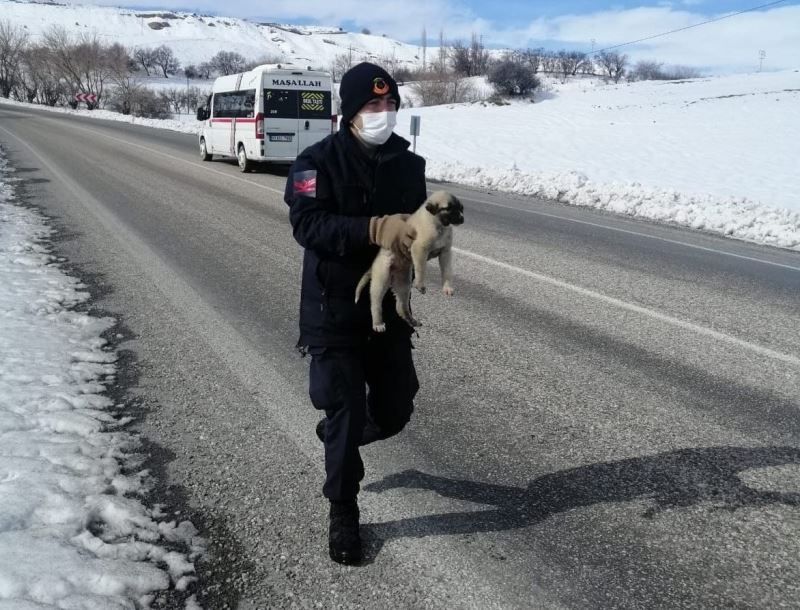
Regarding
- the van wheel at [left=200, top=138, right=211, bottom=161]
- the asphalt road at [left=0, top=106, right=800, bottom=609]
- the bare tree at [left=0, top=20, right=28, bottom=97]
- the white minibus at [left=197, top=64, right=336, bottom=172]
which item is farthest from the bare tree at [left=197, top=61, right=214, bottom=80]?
the asphalt road at [left=0, top=106, right=800, bottom=609]

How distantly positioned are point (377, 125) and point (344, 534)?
64.9 inches

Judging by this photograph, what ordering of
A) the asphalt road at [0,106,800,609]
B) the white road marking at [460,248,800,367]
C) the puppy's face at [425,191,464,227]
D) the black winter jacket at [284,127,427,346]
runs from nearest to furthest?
the puppy's face at [425,191,464,227]
the black winter jacket at [284,127,427,346]
the asphalt road at [0,106,800,609]
the white road marking at [460,248,800,367]

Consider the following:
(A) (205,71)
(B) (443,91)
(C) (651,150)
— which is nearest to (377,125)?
(C) (651,150)

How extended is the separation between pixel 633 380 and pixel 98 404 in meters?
3.55

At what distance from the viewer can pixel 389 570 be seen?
8.95 ft

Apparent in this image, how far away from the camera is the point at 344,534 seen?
2.76 m

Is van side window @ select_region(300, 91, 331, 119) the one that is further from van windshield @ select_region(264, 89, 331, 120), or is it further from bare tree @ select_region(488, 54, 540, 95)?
bare tree @ select_region(488, 54, 540, 95)

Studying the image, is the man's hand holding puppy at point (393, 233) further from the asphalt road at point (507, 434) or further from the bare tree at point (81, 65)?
the bare tree at point (81, 65)

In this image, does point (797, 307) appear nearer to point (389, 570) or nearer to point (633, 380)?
point (633, 380)

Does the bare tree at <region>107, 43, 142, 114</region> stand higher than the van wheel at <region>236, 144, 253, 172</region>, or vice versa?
the bare tree at <region>107, 43, 142, 114</region>

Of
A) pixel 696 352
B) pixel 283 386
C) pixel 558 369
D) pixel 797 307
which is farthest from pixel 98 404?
pixel 797 307

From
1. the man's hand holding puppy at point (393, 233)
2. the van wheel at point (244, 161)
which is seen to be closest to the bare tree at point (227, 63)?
the van wheel at point (244, 161)

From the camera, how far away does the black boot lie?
9.00 feet

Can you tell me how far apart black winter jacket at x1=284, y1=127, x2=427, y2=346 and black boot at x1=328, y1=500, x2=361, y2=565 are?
70cm
